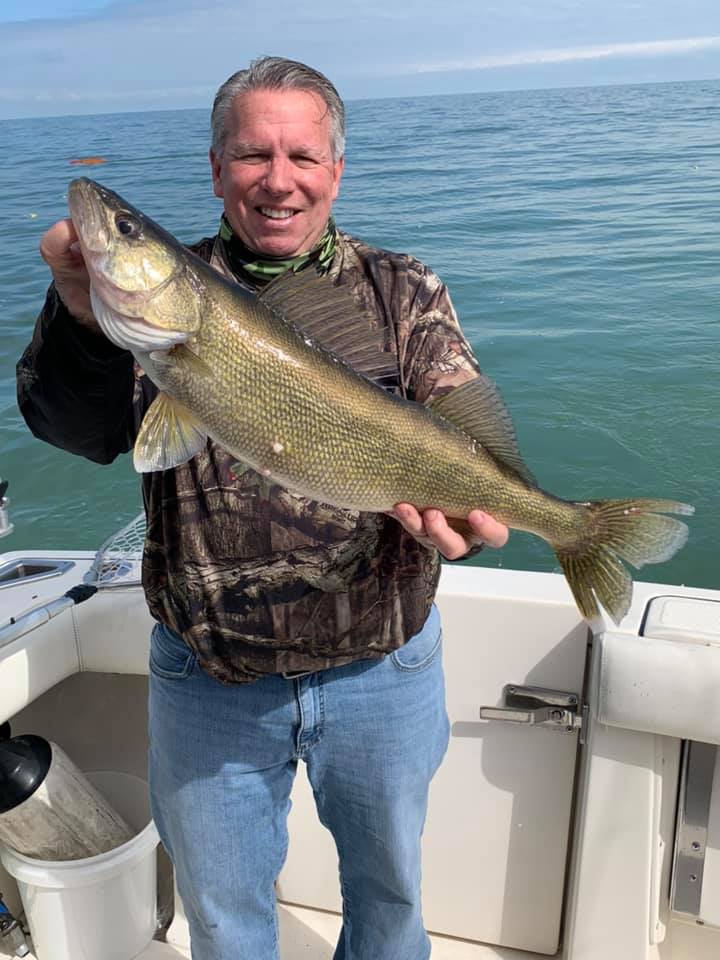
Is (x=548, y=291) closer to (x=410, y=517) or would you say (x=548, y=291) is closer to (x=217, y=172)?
(x=217, y=172)

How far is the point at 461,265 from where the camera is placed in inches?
632

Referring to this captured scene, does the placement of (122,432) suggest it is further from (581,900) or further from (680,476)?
(680,476)

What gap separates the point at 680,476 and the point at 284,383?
24.2ft

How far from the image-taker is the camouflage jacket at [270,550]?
2102mm

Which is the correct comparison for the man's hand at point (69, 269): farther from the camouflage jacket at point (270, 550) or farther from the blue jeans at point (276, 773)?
the blue jeans at point (276, 773)

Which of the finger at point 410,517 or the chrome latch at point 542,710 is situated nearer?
the finger at point 410,517

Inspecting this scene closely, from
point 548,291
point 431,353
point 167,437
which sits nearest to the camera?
point 167,437

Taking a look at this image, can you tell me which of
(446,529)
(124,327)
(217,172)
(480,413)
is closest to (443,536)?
(446,529)

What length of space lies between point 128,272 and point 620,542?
1.25 m

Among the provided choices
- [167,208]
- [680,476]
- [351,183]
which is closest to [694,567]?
[680,476]

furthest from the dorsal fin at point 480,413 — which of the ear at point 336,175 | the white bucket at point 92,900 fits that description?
the white bucket at point 92,900

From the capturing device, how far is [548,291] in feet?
47.6

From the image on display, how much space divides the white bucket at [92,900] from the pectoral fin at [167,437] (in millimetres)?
1786

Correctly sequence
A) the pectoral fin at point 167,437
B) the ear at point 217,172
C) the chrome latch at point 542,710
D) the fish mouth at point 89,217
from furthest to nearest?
the chrome latch at point 542,710, the ear at point 217,172, the pectoral fin at point 167,437, the fish mouth at point 89,217
